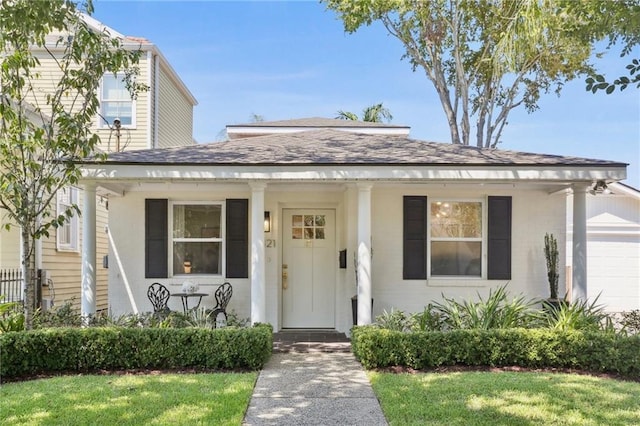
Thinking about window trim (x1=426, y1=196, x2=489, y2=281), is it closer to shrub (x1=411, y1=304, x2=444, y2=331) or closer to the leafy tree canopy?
shrub (x1=411, y1=304, x2=444, y2=331)

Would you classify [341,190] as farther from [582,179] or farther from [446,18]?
[446,18]

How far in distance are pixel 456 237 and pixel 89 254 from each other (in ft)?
20.9

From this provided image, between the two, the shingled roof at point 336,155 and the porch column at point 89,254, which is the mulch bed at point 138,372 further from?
the shingled roof at point 336,155

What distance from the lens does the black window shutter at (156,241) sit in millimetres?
9070

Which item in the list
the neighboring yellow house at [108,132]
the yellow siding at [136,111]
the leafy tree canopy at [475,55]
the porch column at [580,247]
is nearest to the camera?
the porch column at [580,247]

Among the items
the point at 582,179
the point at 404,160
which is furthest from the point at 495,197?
the point at 404,160

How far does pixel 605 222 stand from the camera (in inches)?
543

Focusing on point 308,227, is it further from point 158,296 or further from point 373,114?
point 373,114

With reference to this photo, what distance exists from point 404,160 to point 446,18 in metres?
12.0

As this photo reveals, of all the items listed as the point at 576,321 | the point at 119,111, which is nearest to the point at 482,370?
the point at 576,321

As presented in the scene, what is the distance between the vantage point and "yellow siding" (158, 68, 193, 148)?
16109 mm

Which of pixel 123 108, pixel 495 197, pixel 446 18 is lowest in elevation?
pixel 495 197

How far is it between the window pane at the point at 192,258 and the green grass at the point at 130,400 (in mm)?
3041

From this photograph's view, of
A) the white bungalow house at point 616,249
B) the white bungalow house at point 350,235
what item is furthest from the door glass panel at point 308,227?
the white bungalow house at point 616,249
